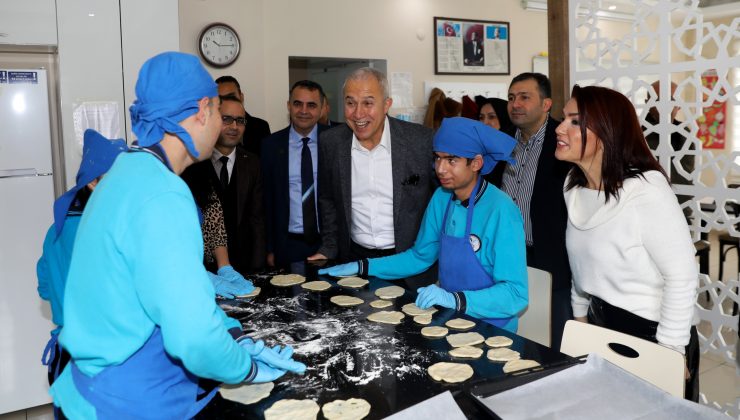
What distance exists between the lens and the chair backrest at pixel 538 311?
2.36 metres

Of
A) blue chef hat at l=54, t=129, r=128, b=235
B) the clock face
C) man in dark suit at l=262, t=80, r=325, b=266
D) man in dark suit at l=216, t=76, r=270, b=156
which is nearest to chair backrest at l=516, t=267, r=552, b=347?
man in dark suit at l=262, t=80, r=325, b=266

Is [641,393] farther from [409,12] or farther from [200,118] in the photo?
[409,12]

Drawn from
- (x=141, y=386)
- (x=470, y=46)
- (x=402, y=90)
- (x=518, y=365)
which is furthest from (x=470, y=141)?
(x=470, y=46)

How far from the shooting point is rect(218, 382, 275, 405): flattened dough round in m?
1.40

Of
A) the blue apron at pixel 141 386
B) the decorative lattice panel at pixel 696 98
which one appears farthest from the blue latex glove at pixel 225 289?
the decorative lattice panel at pixel 696 98

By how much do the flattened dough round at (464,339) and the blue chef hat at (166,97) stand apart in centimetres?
93

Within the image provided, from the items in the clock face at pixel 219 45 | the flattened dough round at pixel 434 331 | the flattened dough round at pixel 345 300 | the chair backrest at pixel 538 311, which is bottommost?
the chair backrest at pixel 538 311

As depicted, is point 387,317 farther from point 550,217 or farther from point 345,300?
point 550,217

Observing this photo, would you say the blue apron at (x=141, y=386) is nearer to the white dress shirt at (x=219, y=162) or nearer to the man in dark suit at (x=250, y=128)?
the white dress shirt at (x=219, y=162)

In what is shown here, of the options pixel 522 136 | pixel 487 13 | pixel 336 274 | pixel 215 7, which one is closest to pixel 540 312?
pixel 336 274

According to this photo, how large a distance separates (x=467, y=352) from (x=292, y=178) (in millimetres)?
2117

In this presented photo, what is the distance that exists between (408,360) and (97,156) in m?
1.21

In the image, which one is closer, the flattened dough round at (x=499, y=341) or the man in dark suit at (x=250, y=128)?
the flattened dough round at (x=499, y=341)

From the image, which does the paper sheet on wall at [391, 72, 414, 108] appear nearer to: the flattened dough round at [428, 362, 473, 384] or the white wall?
the white wall
